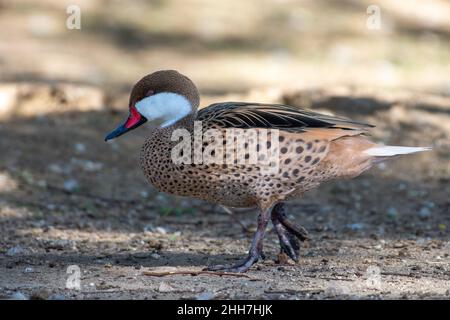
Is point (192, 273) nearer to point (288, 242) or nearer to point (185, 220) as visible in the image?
point (288, 242)

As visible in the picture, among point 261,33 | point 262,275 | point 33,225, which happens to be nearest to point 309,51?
point 261,33

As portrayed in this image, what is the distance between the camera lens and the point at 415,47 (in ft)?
37.6

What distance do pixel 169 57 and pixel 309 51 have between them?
179cm

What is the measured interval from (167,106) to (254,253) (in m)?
0.99

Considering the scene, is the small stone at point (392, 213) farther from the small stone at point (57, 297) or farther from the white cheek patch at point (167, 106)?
the small stone at point (57, 297)

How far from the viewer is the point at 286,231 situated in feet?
17.4

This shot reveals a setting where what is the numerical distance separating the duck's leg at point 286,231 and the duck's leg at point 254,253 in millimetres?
260

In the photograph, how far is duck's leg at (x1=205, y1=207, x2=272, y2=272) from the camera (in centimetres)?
486

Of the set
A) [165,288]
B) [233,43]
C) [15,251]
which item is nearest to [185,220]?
Answer: [15,251]

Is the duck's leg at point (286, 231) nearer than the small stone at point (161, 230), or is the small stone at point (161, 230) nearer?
the duck's leg at point (286, 231)

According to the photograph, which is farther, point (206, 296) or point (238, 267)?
point (238, 267)

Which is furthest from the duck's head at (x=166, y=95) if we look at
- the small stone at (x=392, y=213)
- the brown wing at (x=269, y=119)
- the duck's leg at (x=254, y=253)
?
the small stone at (x=392, y=213)

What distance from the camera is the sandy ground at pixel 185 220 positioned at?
4652 mm
